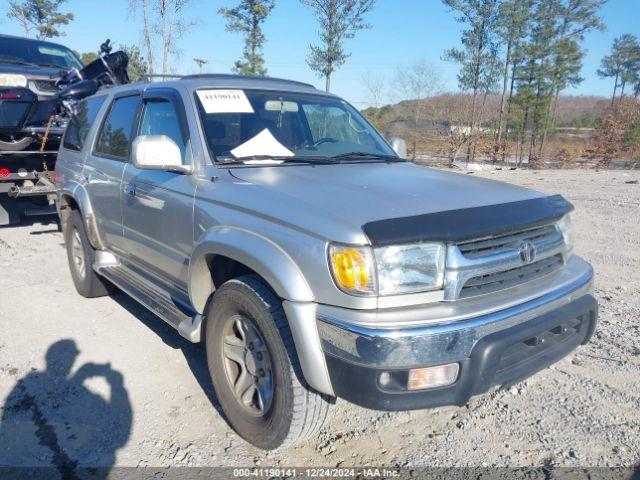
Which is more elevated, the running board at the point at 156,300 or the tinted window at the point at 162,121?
the tinted window at the point at 162,121

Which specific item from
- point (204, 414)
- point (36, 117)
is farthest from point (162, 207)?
point (36, 117)

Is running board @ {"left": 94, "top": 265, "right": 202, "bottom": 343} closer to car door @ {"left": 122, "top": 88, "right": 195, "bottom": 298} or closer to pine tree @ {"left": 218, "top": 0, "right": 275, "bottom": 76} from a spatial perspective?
car door @ {"left": 122, "top": 88, "right": 195, "bottom": 298}

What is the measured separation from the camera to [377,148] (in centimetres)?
393

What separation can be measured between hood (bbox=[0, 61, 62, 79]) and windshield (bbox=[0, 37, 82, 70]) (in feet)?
1.05

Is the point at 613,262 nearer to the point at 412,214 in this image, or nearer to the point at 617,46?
the point at 412,214

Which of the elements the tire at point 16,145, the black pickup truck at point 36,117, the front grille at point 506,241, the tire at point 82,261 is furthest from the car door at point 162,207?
the tire at point 16,145

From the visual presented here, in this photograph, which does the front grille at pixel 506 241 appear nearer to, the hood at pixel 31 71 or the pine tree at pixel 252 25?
the hood at pixel 31 71

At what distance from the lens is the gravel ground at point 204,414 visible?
104 inches

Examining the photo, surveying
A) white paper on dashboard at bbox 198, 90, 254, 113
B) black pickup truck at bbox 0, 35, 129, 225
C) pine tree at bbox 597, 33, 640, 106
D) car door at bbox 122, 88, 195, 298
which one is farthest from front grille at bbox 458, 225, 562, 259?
pine tree at bbox 597, 33, 640, 106

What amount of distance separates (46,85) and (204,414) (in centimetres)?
640

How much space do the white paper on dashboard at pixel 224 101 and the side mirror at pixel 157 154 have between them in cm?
43

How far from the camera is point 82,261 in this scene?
4.87 meters

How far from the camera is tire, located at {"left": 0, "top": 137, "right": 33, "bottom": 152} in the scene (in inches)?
260

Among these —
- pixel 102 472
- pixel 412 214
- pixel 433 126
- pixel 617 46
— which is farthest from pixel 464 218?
pixel 617 46
